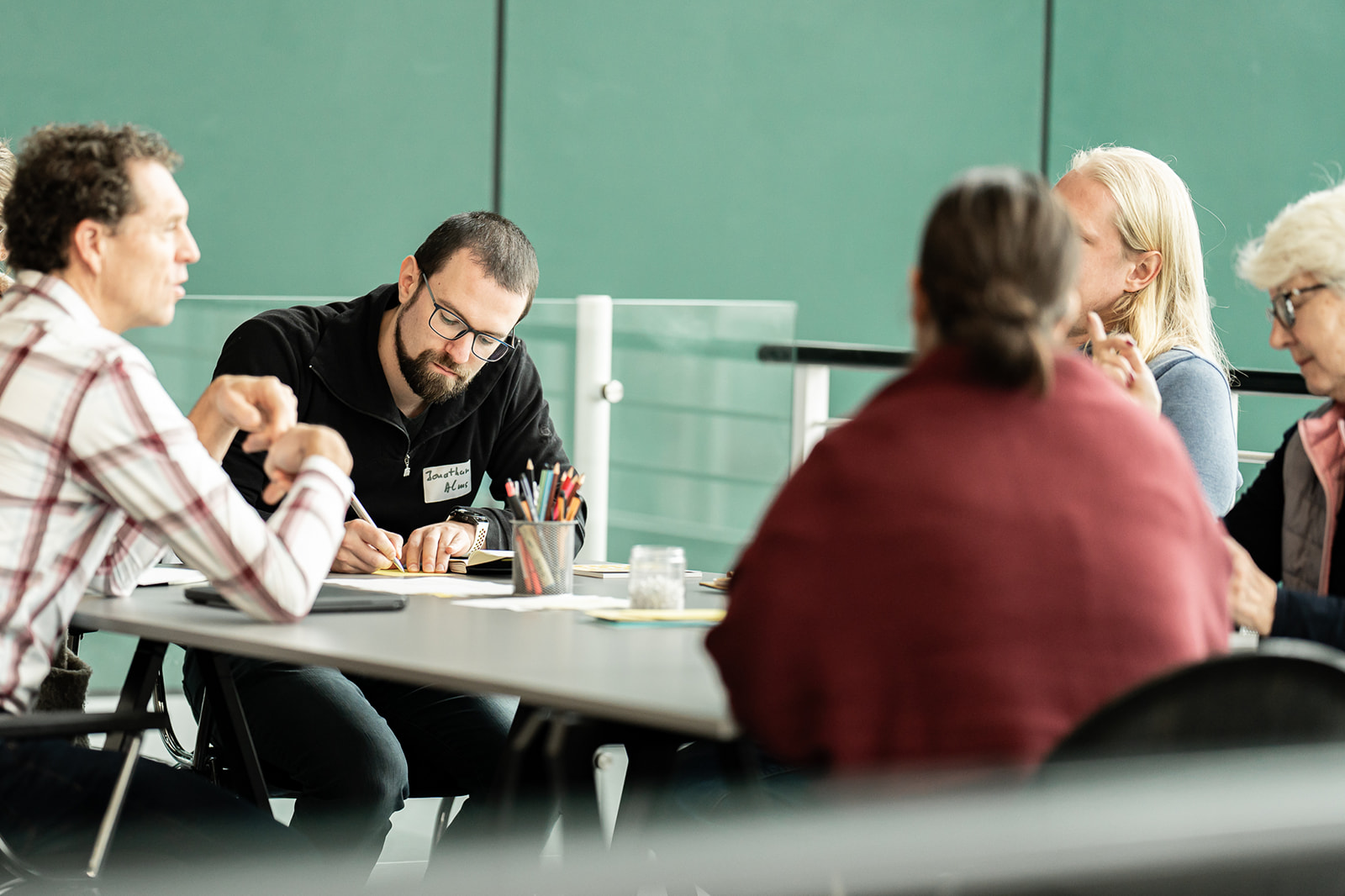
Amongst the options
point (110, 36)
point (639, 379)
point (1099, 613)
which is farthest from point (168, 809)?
point (110, 36)

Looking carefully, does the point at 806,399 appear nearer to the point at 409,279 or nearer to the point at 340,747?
the point at 409,279

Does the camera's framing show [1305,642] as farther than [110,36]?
No

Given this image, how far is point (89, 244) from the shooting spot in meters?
1.72

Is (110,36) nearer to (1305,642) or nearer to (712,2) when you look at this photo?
(712,2)

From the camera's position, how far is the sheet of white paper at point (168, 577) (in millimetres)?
2102

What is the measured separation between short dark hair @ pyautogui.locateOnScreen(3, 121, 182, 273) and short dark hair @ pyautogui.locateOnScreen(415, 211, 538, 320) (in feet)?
3.11

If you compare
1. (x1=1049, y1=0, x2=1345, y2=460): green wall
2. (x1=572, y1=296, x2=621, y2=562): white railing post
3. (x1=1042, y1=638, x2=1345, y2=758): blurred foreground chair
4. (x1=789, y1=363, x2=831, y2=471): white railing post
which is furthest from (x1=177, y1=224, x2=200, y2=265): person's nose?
(x1=1049, y1=0, x2=1345, y2=460): green wall

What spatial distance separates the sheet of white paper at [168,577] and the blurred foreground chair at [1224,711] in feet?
4.71

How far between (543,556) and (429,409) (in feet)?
2.51

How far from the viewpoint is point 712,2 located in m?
5.74

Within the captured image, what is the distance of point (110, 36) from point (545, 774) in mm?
3636

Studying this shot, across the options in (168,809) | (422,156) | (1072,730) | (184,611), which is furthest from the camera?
(422,156)

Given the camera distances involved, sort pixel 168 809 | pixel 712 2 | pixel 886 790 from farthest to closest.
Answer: pixel 712 2 → pixel 168 809 → pixel 886 790

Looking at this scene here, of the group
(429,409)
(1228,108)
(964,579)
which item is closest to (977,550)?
(964,579)
